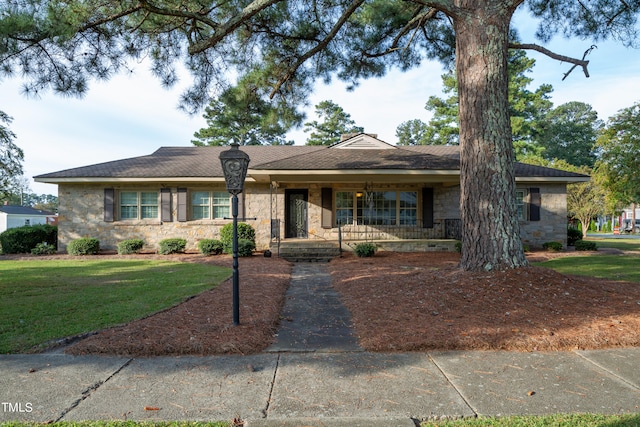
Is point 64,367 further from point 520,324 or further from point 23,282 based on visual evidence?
point 23,282

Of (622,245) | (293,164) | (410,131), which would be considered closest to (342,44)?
(293,164)

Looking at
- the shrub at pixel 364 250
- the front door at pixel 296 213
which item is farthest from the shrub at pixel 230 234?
the shrub at pixel 364 250

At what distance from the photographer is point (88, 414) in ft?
7.71

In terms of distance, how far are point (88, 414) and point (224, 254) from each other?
9981 mm

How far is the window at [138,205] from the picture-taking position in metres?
13.1

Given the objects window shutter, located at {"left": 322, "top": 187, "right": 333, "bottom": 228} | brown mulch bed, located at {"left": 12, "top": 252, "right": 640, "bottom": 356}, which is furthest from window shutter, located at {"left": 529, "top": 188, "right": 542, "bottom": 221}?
window shutter, located at {"left": 322, "top": 187, "right": 333, "bottom": 228}

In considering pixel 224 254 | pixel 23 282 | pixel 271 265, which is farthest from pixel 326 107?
pixel 23 282

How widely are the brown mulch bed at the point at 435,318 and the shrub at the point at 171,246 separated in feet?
21.6

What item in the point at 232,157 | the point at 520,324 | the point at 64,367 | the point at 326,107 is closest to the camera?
the point at 64,367

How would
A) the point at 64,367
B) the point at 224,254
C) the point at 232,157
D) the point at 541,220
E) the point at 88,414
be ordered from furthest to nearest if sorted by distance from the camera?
the point at 541,220
the point at 224,254
the point at 232,157
the point at 64,367
the point at 88,414

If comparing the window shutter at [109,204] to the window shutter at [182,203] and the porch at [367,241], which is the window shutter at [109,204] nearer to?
the window shutter at [182,203]

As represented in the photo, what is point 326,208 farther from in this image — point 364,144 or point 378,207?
point 364,144

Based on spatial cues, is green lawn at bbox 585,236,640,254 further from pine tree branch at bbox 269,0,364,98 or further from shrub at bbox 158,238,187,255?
shrub at bbox 158,238,187,255

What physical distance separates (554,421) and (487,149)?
4232 millimetres
